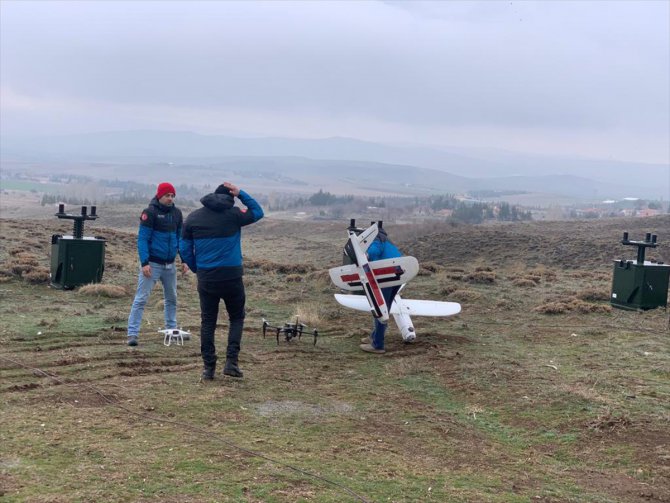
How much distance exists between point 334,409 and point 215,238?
228cm

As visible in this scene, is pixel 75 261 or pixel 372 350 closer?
pixel 372 350

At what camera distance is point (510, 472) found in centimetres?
587

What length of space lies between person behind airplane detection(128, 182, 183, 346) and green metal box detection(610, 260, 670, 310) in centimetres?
982

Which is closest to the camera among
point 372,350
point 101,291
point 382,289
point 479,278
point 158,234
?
point 158,234

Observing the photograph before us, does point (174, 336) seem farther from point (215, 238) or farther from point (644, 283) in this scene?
point (644, 283)

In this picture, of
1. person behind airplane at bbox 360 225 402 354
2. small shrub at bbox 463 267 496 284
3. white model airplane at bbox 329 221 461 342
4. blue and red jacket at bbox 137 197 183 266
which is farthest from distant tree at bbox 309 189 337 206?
blue and red jacket at bbox 137 197 183 266

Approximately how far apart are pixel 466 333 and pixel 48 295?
7970 mm

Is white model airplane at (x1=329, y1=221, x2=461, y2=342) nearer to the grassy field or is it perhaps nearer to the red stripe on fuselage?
the red stripe on fuselage

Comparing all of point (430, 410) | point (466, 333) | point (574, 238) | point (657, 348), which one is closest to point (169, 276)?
point (430, 410)

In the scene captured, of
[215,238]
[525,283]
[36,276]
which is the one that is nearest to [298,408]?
[215,238]

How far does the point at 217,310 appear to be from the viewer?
323 inches

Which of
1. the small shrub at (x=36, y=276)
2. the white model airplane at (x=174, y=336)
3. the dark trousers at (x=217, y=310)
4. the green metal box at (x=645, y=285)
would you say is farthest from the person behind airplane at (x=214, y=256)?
the green metal box at (x=645, y=285)

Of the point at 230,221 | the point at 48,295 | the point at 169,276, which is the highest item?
the point at 230,221

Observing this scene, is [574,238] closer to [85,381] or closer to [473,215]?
[85,381]
